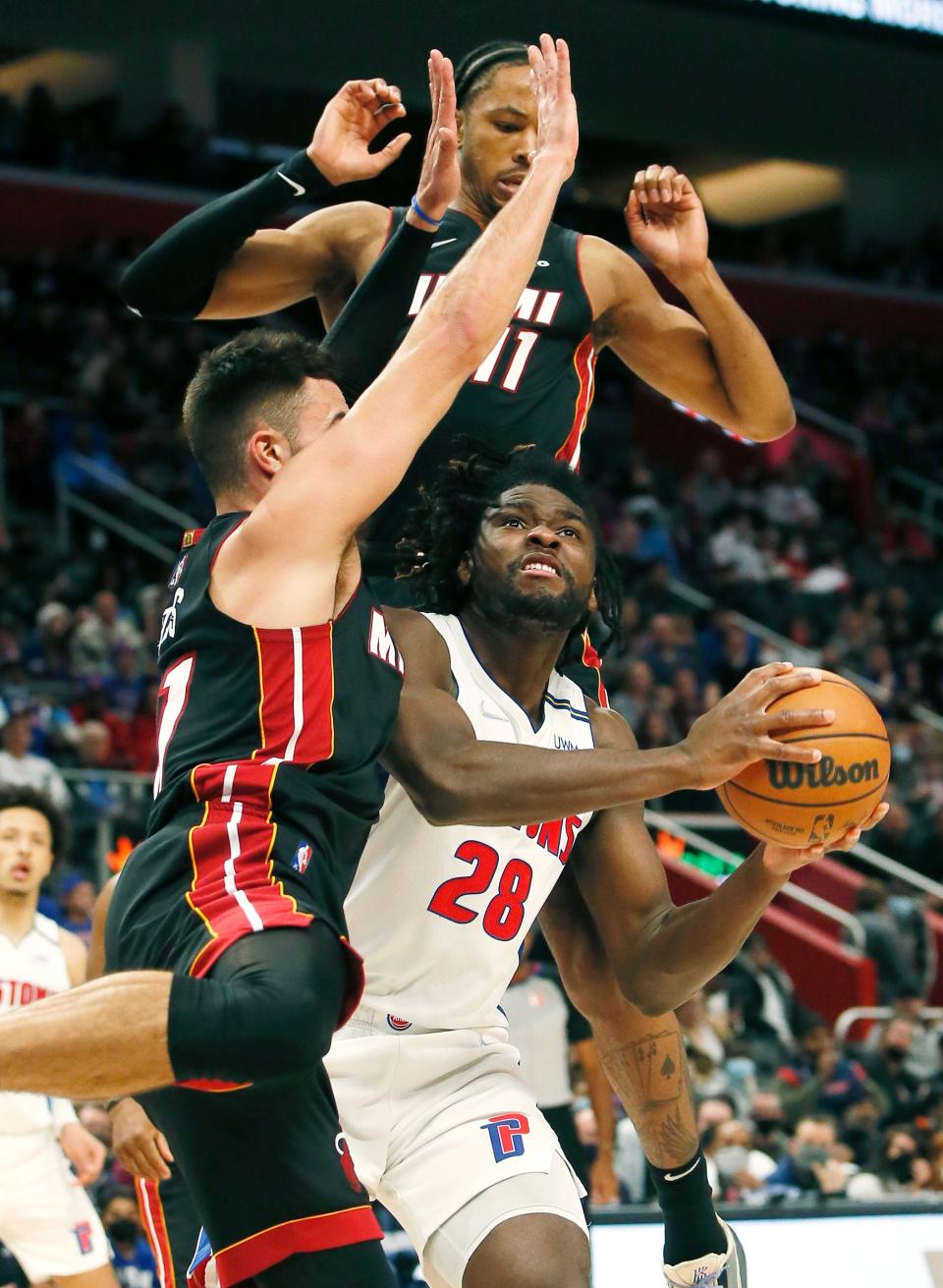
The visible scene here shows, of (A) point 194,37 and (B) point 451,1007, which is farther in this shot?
(A) point 194,37

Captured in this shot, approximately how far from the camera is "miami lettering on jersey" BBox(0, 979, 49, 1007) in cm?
764

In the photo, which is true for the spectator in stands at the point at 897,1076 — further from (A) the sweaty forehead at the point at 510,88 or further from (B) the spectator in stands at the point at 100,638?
(A) the sweaty forehead at the point at 510,88

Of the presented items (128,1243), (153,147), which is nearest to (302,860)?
(128,1243)

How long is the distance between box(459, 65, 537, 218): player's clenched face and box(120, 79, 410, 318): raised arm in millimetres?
226

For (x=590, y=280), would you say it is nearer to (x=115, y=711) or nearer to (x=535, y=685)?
(x=535, y=685)

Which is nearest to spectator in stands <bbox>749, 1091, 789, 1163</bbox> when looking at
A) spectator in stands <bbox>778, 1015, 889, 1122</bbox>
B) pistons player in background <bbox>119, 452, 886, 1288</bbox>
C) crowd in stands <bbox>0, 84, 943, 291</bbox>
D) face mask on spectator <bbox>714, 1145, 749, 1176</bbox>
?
spectator in stands <bbox>778, 1015, 889, 1122</bbox>

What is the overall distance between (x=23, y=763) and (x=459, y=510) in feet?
22.3

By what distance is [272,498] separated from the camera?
12.2ft

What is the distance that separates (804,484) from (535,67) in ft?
53.1

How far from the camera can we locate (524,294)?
490 cm

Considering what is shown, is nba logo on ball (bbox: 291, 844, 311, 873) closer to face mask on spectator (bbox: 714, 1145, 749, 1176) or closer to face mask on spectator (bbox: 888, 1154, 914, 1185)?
face mask on spectator (bbox: 714, 1145, 749, 1176)

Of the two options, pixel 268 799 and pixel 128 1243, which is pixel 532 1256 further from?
pixel 128 1243

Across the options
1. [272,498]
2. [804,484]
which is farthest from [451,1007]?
[804,484]

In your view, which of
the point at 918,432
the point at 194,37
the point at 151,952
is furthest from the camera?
the point at 918,432
